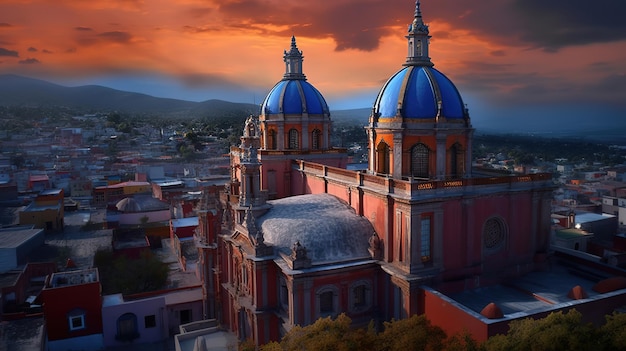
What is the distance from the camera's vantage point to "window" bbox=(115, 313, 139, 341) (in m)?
27.8

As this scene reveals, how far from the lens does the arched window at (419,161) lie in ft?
73.5

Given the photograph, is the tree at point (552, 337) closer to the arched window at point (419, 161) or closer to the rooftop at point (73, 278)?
the arched window at point (419, 161)

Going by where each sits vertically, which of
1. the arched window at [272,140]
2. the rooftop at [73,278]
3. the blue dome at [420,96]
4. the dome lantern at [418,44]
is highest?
the dome lantern at [418,44]

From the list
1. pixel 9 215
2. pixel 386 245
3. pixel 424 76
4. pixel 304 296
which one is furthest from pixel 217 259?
pixel 9 215

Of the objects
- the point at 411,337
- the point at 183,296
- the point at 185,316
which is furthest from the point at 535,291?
the point at 183,296

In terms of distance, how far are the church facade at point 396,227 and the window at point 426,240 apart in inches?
1.7

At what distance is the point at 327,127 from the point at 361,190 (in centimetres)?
1015

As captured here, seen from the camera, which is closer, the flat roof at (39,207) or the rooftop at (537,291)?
the rooftop at (537,291)

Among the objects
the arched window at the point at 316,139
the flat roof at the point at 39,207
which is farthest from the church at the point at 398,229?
the flat roof at the point at 39,207

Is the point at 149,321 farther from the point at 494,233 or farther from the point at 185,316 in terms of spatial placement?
the point at 494,233

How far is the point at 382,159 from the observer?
23516 mm

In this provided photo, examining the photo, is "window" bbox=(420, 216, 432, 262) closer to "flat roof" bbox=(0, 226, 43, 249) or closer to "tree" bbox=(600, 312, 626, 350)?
"tree" bbox=(600, 312, 626, 350)

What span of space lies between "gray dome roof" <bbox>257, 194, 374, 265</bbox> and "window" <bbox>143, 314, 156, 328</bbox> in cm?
1021

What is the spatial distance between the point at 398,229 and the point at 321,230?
352cm
